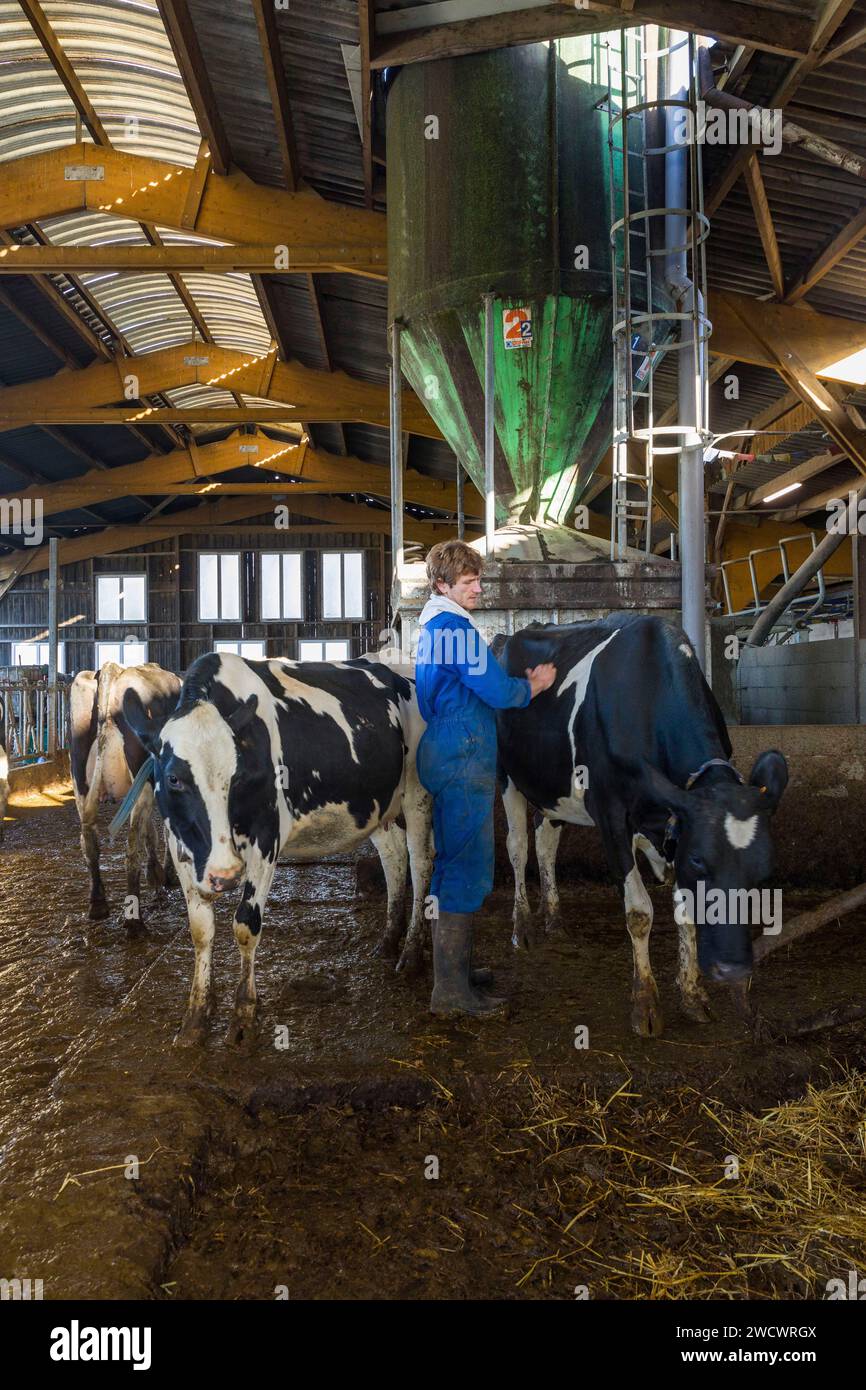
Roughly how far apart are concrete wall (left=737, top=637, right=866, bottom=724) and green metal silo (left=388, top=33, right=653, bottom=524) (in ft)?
11.0

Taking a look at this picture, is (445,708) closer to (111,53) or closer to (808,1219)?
(808,1219)

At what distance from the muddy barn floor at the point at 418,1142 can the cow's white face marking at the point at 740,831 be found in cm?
80

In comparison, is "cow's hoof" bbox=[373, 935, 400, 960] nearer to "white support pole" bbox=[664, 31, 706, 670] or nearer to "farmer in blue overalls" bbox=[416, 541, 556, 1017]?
"farmer in blue overalls" bbox=[416, 541, 556, 1017]

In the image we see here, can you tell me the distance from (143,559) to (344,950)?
23183mm

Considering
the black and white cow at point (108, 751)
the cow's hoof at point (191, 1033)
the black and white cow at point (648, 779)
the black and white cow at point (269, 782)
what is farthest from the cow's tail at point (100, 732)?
the cow's hoof at point (191, 1033)

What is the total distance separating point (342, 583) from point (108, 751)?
795 inches

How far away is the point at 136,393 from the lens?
14633 millimetres

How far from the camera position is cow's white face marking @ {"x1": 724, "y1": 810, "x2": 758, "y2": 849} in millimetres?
3576

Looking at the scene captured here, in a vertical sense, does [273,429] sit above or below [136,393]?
above

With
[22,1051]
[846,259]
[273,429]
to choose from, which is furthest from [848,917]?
[273,429]

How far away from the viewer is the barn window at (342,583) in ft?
84.7

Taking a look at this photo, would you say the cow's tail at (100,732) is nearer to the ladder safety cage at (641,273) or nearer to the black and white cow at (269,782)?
the black and white cow at (269,782)

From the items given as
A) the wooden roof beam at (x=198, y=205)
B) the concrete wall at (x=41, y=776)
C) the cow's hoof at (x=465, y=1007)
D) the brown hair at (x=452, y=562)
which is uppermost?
the wooden roof beam at (x=198, y=205)

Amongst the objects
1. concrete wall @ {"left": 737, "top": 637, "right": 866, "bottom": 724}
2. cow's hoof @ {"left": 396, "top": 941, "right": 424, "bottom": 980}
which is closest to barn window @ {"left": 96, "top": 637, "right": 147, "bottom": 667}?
concrete wall @ {"left": 737, "top": 637, "right": 866, "bottom": 724}
